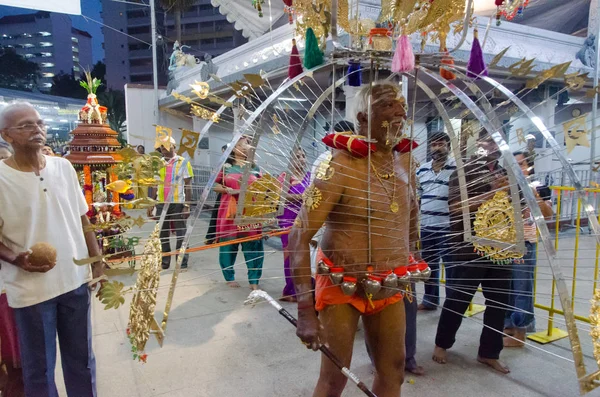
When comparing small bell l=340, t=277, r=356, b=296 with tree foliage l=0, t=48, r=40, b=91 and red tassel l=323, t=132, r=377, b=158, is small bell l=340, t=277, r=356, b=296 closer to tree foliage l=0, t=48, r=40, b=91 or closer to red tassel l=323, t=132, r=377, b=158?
red tassel l=323, t=132, r=377, b=158

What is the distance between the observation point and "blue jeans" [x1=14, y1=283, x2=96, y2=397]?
1871mm

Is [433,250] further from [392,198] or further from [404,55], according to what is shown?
[404,55]

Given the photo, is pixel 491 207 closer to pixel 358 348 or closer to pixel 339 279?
pixel 339 279

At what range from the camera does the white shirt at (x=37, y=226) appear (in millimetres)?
1805

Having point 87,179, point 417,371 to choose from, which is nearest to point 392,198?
point 417,371

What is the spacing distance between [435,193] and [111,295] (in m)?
2.47

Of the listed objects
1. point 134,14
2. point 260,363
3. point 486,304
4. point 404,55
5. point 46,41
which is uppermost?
point 134,14

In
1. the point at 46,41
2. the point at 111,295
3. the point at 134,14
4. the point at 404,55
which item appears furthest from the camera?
the point at 134,14

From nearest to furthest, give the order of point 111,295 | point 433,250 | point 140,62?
1. point 111,295
2. point 433,250
3. point 140,62

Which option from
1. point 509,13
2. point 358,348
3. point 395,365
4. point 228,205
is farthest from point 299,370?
point 509,13

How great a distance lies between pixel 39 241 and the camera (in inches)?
72.8

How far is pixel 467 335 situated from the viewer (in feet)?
10.8

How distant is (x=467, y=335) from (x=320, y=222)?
229 centimetres

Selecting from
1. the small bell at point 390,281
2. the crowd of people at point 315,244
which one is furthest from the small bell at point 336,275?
the small bell at point 390,281
